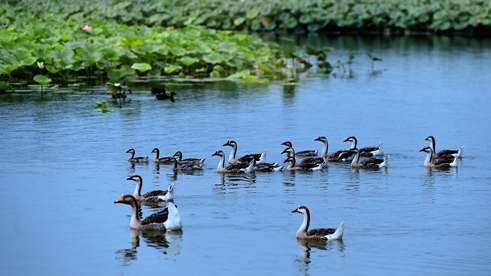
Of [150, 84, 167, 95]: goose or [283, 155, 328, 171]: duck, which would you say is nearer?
[283, 155, 328, 171]: duck

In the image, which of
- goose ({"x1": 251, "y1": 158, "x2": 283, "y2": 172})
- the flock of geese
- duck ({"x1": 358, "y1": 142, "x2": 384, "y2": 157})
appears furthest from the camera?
duck ({"x1": 358, "y1": 142, "x2": 384, "y2": 157})

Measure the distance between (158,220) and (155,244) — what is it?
2.24 feet

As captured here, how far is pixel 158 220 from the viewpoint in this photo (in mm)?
14648

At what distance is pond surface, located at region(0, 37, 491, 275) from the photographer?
13.3 meters

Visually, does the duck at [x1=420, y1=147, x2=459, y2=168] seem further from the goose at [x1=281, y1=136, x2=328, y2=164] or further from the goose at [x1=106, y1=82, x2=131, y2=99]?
the goose at [x1=106, y1=82, x2=131, y2=99]

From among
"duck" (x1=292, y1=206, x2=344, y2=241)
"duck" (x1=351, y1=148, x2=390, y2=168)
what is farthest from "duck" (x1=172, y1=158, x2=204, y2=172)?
"duck" (x1=292, y1=206, x2=344, y2=241)

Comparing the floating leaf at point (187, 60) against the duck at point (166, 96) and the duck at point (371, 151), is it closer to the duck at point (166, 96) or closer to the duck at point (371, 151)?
the duck at point (166, 96)

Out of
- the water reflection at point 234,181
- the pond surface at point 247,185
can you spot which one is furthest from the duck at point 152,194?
the water reflection at point 234,181

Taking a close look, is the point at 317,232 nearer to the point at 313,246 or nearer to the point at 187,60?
the point at 313,246

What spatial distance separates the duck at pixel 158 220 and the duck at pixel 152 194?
1.13 m

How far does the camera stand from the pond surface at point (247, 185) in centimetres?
1330

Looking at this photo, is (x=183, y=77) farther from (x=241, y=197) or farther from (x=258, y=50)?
(x=241, y=197)

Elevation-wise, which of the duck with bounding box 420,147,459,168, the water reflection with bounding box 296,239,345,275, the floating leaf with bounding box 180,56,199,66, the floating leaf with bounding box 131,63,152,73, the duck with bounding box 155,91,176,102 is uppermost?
the floating leaf with bounding box 180,56,199,66

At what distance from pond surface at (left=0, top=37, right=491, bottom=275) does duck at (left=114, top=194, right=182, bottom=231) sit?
0.19 m
